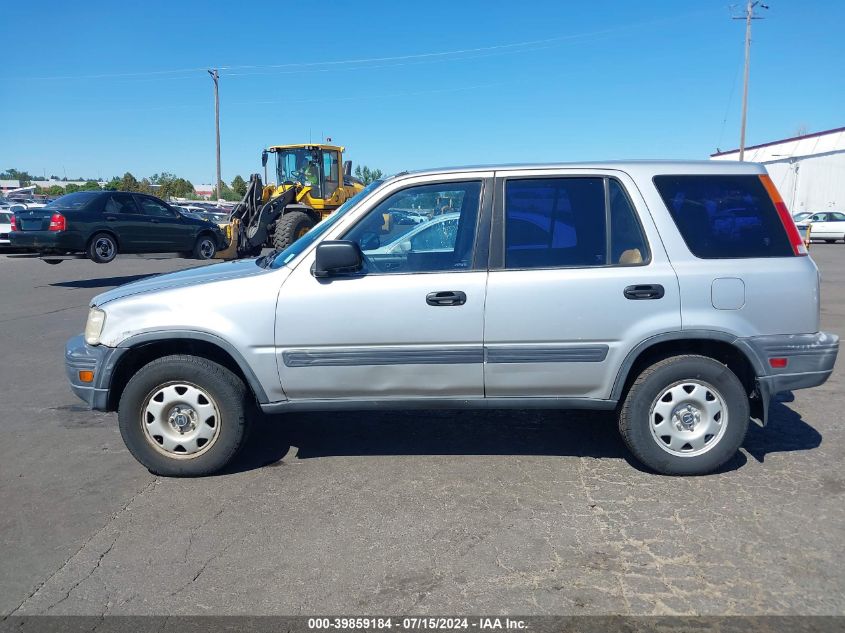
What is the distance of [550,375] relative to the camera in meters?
4.10

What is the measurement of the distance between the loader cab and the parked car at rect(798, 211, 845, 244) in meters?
22.5

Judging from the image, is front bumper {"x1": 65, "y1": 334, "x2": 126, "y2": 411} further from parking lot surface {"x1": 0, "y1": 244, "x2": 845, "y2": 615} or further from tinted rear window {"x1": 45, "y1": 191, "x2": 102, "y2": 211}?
tinted rear window {"x1": 45, "y1": 191, "x2": 102, "y2": 211}

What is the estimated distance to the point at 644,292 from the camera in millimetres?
3998

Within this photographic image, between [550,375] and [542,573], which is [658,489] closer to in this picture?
[550,375]

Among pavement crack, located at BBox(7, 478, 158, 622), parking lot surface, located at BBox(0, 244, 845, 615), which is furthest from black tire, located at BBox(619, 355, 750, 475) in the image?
pavement crack, located at BBox(7, 478, 158, 622)

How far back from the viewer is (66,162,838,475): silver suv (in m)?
4.00

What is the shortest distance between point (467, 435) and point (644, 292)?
1.73 meters

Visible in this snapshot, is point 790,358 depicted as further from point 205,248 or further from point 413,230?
point 205,248

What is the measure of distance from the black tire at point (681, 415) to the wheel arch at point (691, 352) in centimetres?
7

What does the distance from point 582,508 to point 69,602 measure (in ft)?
8.50

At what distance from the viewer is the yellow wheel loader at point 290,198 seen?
17.4m

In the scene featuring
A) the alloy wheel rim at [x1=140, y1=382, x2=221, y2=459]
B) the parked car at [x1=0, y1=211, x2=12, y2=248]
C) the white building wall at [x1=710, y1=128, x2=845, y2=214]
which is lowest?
the alloy wheel rim at [x1=140, y1=382, x2=221, y2=459]

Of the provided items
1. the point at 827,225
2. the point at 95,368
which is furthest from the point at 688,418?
the point at 827,225

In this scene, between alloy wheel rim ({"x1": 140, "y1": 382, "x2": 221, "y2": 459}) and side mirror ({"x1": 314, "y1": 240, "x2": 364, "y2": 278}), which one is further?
alloy wheel rim ({"x1": 140, "y1": 382, "x2": 221, "y2": 459})
